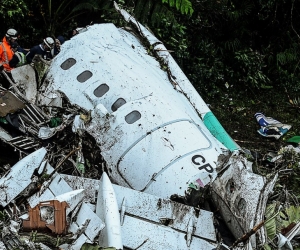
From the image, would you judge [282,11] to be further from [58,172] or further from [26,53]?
[58,172]

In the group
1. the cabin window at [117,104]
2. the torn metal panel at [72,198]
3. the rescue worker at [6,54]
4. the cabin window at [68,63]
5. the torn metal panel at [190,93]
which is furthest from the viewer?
the rescue worker at [6,54]

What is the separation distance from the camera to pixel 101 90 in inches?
387

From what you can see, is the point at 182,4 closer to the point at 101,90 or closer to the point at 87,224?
the point at 101,90

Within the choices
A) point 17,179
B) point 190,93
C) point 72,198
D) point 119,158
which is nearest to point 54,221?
point 72,198

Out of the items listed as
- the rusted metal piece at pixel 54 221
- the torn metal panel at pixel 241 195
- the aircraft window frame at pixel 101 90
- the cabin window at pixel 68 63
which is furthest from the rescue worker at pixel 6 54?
the torn metal panel at pixel 241 195

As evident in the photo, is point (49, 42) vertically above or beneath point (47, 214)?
above

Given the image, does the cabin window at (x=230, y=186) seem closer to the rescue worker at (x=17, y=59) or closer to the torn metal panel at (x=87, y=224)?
the torn metal panel at (x=87, y=224)

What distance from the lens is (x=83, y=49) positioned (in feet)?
34.5

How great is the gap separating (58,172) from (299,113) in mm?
6659

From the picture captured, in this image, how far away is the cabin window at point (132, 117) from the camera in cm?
920

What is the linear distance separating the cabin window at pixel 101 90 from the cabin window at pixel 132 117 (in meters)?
0.76

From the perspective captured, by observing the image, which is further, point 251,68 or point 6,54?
point 251,68

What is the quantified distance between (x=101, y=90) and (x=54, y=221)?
10.1 ft

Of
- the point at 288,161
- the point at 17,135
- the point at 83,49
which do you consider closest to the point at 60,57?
the point at 83,49
